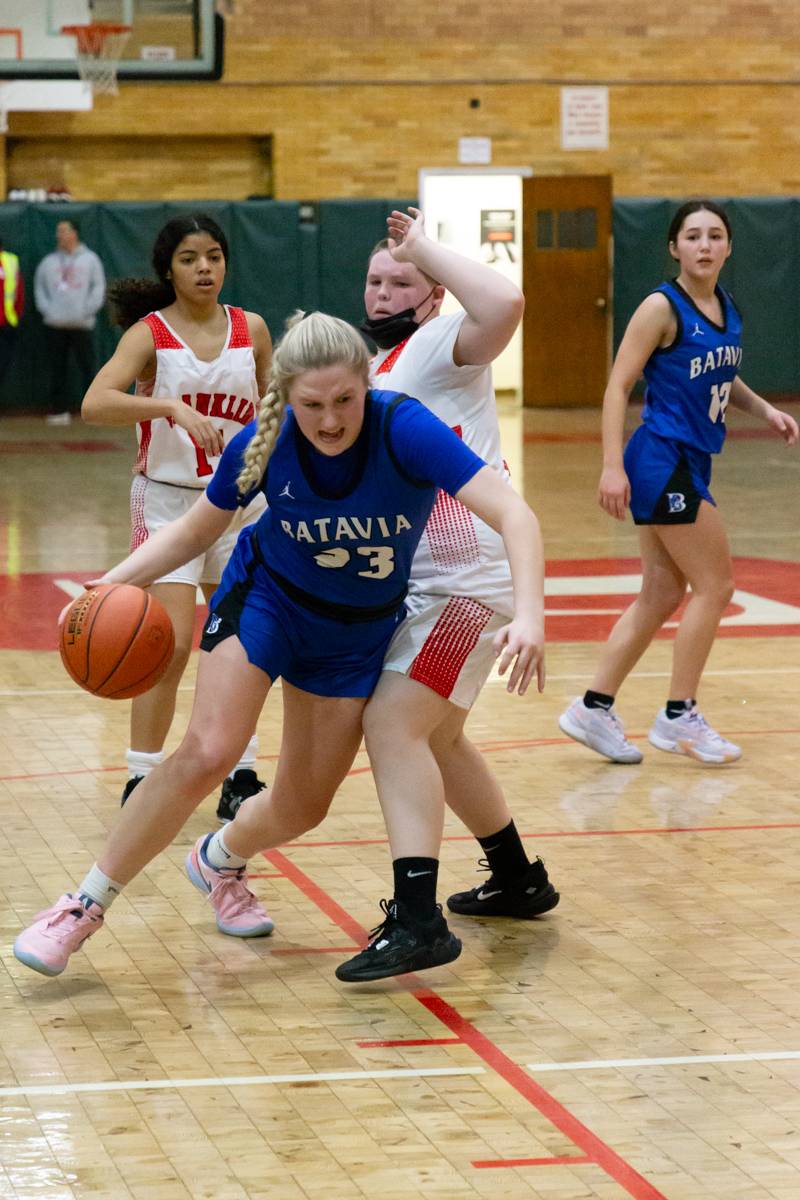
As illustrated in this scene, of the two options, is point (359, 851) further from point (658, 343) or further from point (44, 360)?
point (44, 360)

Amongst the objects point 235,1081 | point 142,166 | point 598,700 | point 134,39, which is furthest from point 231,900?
point 142,166

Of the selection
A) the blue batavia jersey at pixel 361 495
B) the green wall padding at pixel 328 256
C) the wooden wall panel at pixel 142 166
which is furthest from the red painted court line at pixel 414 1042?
the wooden wall panel at pixel 142 166

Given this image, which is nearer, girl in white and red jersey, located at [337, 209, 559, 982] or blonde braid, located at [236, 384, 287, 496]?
blonde braid, located at [236, 384, 287, 496]

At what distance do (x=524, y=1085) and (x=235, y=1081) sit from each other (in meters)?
0.55

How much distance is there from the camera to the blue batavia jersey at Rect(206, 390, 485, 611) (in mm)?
3902

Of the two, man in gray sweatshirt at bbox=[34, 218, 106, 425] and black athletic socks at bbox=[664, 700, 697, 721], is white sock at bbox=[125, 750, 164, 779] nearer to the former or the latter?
black athletic socks at bbox=[664, 700, 697, 721]

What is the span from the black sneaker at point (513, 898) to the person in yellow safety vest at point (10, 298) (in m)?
15.0

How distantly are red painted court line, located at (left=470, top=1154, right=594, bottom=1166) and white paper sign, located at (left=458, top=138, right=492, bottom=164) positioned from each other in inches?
718

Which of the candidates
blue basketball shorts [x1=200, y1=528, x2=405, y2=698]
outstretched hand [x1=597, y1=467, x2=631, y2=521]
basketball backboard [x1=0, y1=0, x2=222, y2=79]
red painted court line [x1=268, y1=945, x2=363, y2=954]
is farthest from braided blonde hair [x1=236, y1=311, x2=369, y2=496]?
basketball backboard [x1=0, y1=0, x2=222, y2=79]

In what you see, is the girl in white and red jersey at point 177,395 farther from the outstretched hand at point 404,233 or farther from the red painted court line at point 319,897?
the outstretched hand at point 404,233

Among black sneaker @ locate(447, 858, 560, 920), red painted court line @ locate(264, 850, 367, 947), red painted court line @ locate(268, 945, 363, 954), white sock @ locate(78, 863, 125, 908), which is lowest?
red painted court line @ locate(264, 850, 367, 947)

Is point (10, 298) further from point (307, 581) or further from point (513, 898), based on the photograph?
point (307, 581)

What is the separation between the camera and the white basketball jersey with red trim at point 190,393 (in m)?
5.68

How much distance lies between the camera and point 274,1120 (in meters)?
3.49
